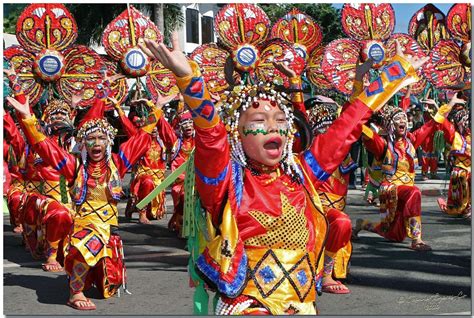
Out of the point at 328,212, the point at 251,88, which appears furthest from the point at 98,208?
the point at 251,88

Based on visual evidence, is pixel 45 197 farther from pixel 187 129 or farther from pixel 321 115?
pixel 321 115

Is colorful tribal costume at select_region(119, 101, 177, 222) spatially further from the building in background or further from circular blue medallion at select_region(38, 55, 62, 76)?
the building in background

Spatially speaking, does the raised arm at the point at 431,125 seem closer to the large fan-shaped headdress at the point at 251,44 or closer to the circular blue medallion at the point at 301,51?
the large fan-shaped headdress at the point at 251,44

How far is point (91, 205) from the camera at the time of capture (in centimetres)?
660

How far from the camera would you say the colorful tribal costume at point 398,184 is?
8820mm

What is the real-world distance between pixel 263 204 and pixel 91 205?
3.36m

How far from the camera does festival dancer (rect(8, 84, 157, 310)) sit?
6.49 metres

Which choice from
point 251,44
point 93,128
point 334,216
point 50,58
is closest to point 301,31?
point 251,44

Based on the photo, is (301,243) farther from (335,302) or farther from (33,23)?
(33,23)

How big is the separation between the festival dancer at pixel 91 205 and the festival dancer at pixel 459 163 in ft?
18.1

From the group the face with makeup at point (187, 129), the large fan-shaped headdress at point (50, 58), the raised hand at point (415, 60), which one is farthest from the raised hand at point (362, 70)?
the face with makeup at point (187, 129)

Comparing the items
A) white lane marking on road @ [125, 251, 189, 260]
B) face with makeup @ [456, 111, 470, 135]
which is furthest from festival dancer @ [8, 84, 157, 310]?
face with makeup @ [456, 111, 470, 135]

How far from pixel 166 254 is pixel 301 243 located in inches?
227

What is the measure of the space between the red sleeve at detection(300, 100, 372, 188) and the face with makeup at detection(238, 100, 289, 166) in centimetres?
20
